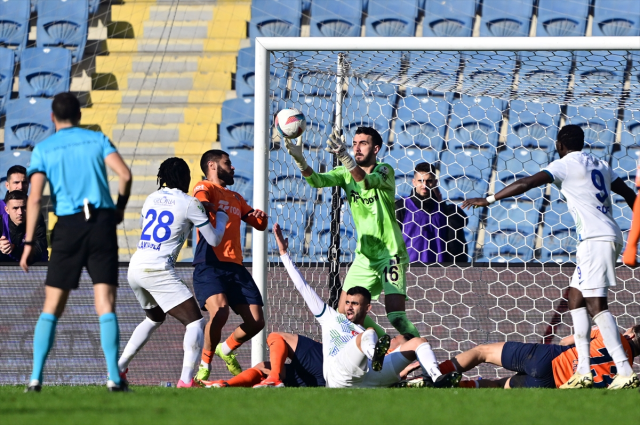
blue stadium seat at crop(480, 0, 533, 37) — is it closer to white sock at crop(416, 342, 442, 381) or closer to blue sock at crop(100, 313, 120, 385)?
white sock at crop(416, 342, 442, 381)

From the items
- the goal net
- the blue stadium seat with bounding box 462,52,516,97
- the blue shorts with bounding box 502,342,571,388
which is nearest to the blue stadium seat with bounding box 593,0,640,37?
the goal net

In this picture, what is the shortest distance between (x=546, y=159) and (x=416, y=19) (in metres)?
3.17

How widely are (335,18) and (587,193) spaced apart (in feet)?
24.2

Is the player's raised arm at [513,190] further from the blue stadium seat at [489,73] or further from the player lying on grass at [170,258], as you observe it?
the blue stadium seat at [489,73]

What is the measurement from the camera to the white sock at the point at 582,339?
19.1ft

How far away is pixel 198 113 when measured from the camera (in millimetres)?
12234

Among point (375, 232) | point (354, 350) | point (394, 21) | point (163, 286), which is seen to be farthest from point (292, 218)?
point (394, 21)

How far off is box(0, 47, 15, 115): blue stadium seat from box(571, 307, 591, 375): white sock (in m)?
9.04

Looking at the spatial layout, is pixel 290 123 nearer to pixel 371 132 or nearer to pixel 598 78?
pixel 371 132

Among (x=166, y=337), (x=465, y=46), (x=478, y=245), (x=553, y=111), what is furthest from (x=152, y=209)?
(x=553, y=111)

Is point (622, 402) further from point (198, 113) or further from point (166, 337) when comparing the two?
point (198, 113)

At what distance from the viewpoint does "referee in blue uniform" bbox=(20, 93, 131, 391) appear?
4809 mm

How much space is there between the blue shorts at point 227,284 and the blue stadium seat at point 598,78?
355cm

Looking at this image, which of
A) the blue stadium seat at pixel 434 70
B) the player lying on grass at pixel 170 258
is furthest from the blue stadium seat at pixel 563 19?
the player lying on grass at pixel 170 258
